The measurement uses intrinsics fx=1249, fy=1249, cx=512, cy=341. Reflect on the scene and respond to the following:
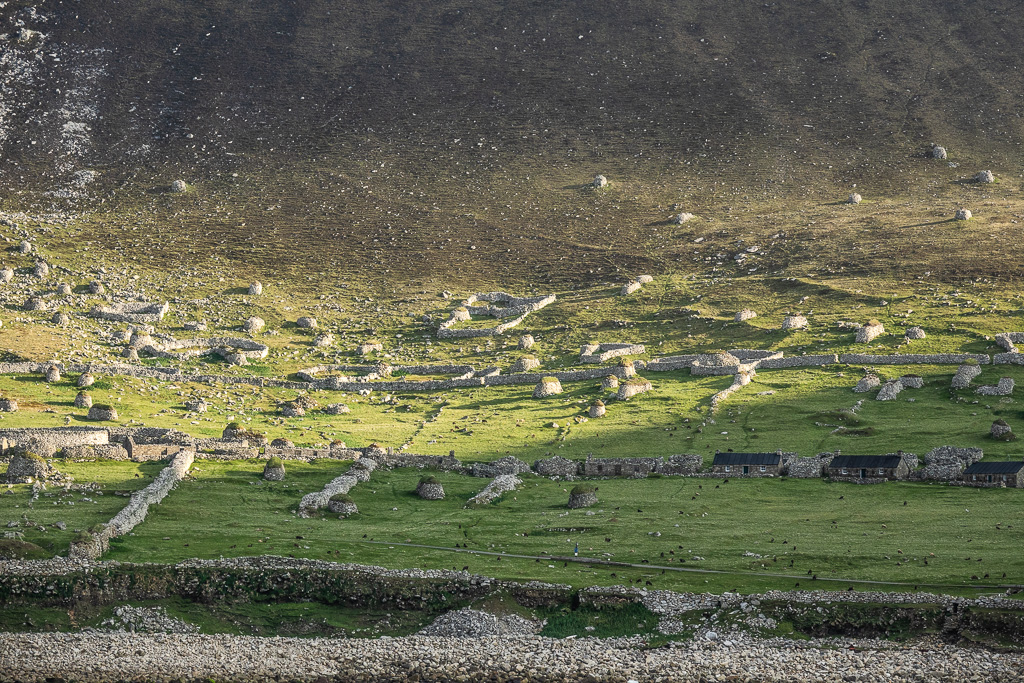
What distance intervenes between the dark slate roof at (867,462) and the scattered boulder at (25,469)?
137ft

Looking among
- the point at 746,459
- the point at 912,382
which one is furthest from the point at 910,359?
the point at 746,459

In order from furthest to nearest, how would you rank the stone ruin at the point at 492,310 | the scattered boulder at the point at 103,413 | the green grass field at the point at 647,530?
the stone ruin at the point at 492,310 < the scattered boulder at the point at 103,413 < the green grass field at the point at 647,530

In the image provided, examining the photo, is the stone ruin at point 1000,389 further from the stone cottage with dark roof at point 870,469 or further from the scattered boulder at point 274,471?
the scattered boulder at point 274,471

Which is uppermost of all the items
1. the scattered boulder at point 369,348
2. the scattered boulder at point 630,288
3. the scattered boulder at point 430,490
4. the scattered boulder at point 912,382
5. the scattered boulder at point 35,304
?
the scattered boulder at point 630,288

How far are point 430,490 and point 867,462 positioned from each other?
918 inches

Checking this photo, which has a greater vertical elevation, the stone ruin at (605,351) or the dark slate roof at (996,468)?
the stone ruin at (605,351)

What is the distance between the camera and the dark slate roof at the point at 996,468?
62.4m

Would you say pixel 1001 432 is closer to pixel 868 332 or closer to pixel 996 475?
pixel 996 475

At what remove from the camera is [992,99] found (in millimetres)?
161250

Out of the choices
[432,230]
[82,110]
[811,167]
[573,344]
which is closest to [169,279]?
[432,230]

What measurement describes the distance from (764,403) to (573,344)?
23.2m

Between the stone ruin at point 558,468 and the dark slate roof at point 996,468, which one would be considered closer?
the dark slate roof at point 996,468

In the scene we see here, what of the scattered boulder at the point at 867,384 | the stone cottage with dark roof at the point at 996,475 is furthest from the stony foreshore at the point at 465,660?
the scattered boulder at the point at 867,384

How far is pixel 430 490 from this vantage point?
218 feet
